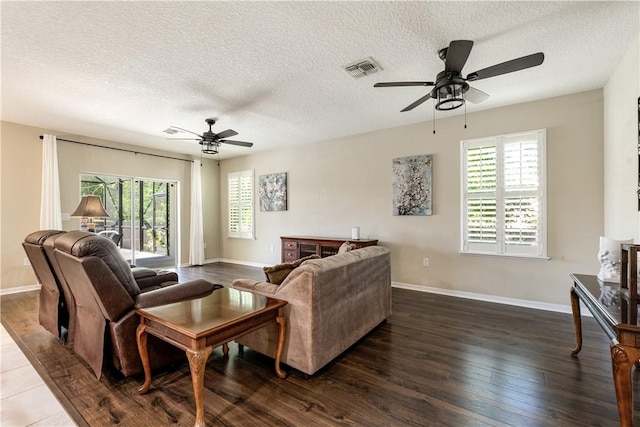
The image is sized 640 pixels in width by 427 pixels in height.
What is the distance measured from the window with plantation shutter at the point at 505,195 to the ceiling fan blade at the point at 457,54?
218 cm

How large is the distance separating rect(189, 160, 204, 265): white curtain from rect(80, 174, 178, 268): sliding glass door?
39cm

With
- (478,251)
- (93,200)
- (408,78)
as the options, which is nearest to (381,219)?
(478,251)

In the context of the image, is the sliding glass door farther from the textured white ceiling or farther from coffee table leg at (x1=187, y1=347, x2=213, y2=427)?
coffee table leg at (x1=187, y1=347, x2=213, y2=427)

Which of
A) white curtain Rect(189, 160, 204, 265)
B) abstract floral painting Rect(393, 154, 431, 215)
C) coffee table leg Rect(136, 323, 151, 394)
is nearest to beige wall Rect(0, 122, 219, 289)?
white curtain Rect(189, 160, 204, 265)

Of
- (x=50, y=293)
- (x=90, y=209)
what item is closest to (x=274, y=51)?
(x=50, y=293)

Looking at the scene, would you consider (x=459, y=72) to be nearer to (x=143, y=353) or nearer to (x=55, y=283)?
(x=143, y=353)

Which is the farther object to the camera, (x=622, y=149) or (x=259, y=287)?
(x=622, y=149)

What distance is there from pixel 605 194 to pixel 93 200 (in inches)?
276

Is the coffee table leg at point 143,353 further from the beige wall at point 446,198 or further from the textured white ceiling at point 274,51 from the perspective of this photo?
the beige wall at point 446,198

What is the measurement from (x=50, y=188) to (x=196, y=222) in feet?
8.98

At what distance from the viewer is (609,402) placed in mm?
1906

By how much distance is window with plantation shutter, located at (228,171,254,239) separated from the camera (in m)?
7.11

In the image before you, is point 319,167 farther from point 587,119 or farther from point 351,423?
point 351,423

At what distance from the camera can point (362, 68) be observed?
2963 millimetres
